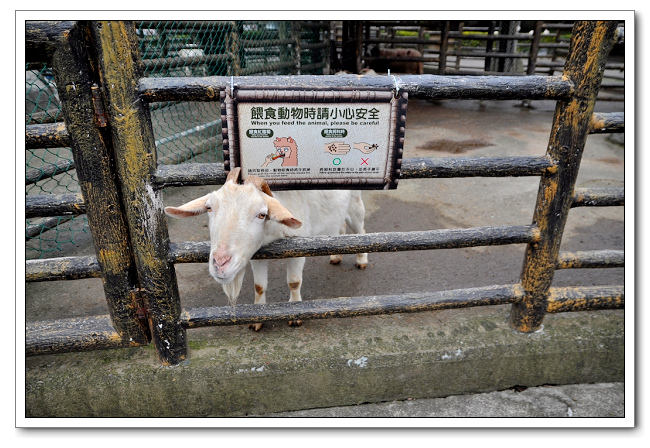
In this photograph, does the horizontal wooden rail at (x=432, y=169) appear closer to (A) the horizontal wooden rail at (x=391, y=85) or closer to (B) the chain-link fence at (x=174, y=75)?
(A) the horizontal wooden rail at (x=391, y=85)

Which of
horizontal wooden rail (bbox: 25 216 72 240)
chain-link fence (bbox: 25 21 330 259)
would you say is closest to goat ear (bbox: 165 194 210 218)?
chain-link fence (bbox: 25 21 330 259)

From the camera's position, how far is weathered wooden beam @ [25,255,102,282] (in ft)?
6.75

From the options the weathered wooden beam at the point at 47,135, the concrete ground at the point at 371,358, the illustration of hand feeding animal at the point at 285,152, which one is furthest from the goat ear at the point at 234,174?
the concrete ground at the point at 371,358

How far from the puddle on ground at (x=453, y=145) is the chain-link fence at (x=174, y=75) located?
258cm

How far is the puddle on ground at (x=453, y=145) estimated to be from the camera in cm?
621

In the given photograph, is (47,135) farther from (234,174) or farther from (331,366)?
(331,366)

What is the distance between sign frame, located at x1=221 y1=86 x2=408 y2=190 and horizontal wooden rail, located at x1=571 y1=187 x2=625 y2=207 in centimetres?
93

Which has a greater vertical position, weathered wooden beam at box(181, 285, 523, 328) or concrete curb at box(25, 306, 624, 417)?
weathered wooden beam at box(181, 285, 523, 328)

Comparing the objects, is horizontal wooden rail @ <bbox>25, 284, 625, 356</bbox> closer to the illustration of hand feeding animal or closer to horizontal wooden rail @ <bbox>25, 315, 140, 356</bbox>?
horizontal wooden rail @ <bbox>25, 315, 140, 356</bbox>

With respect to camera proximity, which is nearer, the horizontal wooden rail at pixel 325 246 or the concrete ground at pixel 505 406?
the horizontal wooden rail at pixel 325 246

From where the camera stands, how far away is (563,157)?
2031mm

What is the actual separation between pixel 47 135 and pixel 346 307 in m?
1.51

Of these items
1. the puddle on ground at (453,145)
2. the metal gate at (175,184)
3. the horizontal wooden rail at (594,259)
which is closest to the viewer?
the metal gate at (175,184)

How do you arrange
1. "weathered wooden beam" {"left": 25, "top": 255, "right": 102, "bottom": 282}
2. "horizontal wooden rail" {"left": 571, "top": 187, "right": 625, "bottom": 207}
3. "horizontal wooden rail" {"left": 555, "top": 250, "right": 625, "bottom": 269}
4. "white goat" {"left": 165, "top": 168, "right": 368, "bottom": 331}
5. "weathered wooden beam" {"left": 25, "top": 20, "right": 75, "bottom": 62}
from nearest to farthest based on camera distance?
"weathered wooden beam" {"left": 25, "top": 20, "right": 75, "bottom": 62} → "white goat" {"left": 165, "top": 168, "right": 368, "bottom": 331} → "weathered wooden beam" {"left": 25, "top": 255, "right": 102, "bottom": 282} → "horizontal wooden rail" {"left": 571, "top": 187, "right": 625, "bottom": 207} → "horizontal wooden rail" {"left": 555, "top": 250, "right": 625, "bottom": 269}
